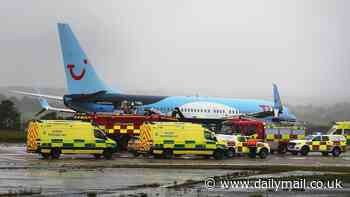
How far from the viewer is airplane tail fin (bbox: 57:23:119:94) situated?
3044 inches

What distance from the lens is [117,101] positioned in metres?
72.5

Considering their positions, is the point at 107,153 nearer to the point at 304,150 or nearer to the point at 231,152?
the point at 231,152

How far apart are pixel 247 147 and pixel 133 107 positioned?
19511mm

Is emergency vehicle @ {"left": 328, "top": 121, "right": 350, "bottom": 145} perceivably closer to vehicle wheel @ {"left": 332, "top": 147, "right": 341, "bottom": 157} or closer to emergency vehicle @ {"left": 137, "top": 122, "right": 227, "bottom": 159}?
vehicle wheel @ {"left": 332, "top": 147, "right": 341, "bottom": 157}

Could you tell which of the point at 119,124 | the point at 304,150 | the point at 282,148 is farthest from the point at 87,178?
the point at 282,148

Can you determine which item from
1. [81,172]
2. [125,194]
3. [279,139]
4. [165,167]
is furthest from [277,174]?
[279,139]

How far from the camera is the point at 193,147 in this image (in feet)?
162

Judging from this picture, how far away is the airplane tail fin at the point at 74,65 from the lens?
77312 millimetres

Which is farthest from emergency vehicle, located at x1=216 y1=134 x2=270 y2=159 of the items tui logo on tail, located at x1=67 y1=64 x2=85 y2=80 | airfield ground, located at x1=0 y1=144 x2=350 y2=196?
tui logo on tail, located at x1=67 y1=64 x2=85 y2=80

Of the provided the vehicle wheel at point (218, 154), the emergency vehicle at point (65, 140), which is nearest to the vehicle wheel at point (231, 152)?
the vehicle wheel at point (218, 154)

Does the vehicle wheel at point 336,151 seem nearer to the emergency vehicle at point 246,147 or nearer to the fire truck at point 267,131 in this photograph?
the fire truck at point 267,131

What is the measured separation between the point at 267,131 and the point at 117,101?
16.6 meters

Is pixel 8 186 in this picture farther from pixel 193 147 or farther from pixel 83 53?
pixel 83 53

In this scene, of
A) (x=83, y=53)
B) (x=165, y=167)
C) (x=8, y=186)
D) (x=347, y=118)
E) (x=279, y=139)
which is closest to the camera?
(x=8, y=186)
